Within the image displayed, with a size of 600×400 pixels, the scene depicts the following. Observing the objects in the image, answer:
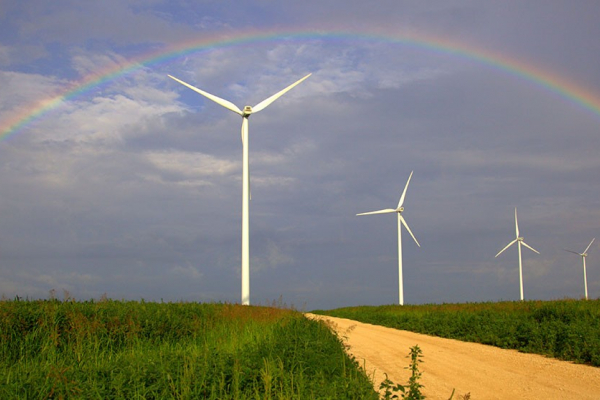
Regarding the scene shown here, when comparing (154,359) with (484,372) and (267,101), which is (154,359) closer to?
(484,372)

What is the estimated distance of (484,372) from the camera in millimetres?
14711

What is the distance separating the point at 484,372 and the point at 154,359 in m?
8.55

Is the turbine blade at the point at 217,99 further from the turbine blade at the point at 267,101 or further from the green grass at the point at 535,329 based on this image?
the green grass at the point at 535,329

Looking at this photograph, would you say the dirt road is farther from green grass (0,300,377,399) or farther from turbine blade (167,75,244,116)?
turbine blade (167,75,244,116)

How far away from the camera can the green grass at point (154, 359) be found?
28.9ft

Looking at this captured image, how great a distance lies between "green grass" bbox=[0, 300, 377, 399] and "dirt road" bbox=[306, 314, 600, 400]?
6.55ft

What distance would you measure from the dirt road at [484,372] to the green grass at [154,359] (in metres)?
2.00

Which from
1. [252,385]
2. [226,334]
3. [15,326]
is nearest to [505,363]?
[226,334]

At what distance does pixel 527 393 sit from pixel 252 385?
6441 mm

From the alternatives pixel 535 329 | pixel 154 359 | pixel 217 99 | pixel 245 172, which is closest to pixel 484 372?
pixel 535 329

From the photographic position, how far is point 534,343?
1933 cm

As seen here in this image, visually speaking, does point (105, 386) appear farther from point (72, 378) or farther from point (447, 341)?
point (447, 341)

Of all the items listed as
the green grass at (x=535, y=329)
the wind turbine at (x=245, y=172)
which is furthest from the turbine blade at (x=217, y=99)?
the green grass at (x=535, y=329)

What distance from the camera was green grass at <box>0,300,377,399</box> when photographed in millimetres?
8805
